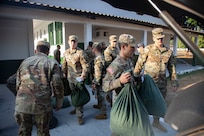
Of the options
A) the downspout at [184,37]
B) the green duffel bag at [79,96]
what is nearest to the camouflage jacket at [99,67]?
Result: the green duffel bag at [79,96]

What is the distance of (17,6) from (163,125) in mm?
5468

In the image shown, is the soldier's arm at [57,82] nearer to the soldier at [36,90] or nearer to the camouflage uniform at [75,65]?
the soldier at [36,90]

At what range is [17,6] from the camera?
5.69 metres

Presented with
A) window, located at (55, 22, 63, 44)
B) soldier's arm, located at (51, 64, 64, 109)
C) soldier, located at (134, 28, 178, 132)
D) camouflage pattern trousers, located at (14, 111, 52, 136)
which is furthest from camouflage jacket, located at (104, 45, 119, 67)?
window, located at (55, 22, 63, 44)

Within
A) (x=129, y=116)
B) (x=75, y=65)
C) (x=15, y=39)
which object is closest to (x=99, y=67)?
(x=75, y=65)

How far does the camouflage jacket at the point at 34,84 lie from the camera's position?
223 centimetres

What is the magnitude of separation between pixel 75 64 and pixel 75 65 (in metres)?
0.02

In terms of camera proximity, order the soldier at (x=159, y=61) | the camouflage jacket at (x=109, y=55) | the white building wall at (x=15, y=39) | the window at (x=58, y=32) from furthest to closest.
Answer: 1. the window at (x=58, y=32)
2. the white building wall at (x=15, y=39)
3. the camouflage jacket at (x=109, y=55)
4. the soldier at (x=159, y=61)

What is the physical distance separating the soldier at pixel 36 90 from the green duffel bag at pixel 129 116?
3.16 feet

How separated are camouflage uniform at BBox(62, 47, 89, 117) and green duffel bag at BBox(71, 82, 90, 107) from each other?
13cm

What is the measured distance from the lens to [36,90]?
225 centimetres

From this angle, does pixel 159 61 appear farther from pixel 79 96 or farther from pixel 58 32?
pixel 58 32

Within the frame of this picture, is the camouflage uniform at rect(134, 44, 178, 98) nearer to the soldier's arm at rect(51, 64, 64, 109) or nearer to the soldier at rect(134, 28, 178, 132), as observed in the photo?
the soldier at rect(134, 28, 178, 132)

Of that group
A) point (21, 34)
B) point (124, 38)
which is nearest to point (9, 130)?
point (124, 38)
